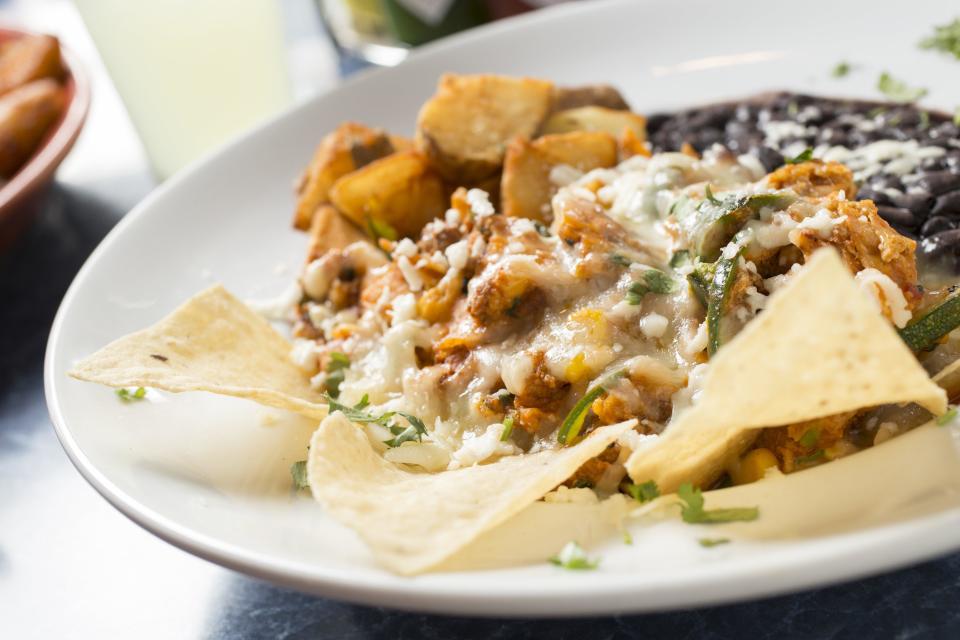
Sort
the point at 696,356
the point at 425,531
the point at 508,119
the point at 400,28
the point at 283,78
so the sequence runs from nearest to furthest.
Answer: the point at 425,531
the point at 696,356
the point at 508,119
the point at 283,78
the point at 400,28

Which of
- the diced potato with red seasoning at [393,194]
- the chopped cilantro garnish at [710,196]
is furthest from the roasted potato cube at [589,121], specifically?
the chopped cilantro garnish at [710,196]

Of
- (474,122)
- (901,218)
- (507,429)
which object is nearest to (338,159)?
(474,122)

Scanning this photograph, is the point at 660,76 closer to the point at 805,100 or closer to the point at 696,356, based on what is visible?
the point at 805,100

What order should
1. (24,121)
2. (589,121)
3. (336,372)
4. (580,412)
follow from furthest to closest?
(24,121) → (589,121) → (336,372) → (580,412)

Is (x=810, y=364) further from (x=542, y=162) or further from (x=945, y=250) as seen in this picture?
(x=542, y=162)

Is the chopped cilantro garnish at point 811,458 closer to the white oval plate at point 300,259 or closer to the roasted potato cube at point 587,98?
the white oval plate at point 300,259

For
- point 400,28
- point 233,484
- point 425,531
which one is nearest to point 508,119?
point 233,484
